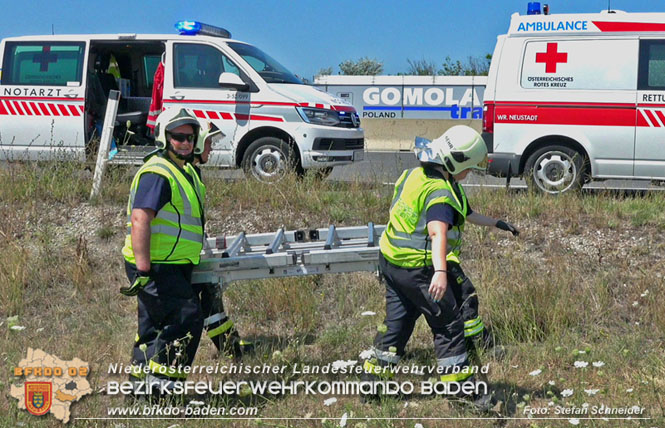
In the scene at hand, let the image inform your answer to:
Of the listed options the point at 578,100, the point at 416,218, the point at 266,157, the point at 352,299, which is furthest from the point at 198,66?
the point at 416,218

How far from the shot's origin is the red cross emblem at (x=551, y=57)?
30.0ft

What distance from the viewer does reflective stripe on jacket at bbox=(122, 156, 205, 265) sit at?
424cm

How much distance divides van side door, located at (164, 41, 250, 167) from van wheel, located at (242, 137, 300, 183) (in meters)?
0.19

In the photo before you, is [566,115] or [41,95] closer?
[566,115]

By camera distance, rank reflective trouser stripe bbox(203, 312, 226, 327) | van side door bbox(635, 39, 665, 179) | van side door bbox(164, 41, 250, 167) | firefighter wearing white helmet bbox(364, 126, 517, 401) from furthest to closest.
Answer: van side door bbox(164, 41, 250, 167), van side door bbox(635, 39, 665, 179), reflective trouser stripe bbox(203, 312, 226, 327), firefighter wearing white helmet bbox(364, 126, 517, 401)

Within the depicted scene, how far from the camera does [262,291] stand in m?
5.79

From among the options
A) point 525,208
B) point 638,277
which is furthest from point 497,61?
point 638,277

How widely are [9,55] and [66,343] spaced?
5.61m

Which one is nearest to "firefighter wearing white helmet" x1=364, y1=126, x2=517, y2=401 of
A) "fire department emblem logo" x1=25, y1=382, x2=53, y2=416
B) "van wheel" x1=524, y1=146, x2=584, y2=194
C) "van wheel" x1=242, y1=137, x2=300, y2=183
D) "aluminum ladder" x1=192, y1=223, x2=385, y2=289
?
"aluminum ladder" x1=192, y1=223, x2=385, y2=289

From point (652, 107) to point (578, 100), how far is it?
0.76 meters

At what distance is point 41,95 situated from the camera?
948 centimetres

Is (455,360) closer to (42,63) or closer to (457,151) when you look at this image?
(457,151)

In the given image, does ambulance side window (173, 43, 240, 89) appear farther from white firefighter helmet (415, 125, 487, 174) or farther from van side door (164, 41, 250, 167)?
white firefighter helmet (415, 125, 487, 174)

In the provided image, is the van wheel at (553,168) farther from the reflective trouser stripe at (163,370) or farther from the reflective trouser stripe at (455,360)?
the reflective trouser stripe at (163,370)
